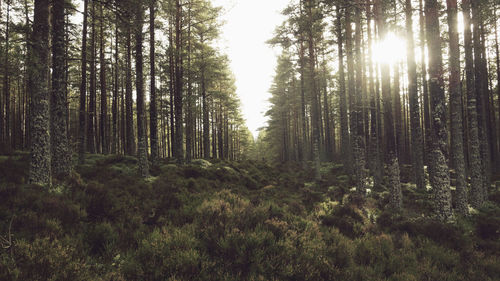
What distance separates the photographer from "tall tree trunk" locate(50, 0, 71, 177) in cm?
787

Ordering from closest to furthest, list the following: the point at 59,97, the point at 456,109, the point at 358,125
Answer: the point at 59,97
the point at 456,109
the point at 358,125

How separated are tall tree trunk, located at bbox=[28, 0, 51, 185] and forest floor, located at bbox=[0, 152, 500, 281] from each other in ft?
1.89

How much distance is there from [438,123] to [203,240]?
27.6 ft

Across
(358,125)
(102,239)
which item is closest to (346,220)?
(358,125)

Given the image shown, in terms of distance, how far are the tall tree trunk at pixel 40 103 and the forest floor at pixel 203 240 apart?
576mm

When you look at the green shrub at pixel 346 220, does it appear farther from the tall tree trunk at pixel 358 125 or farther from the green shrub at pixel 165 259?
the green shrub at pixel 165 259

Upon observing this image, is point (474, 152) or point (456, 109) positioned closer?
point (456, 109)

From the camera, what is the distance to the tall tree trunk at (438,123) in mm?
7430

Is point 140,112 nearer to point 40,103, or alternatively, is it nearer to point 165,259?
point 40,103

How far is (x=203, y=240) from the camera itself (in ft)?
15.6

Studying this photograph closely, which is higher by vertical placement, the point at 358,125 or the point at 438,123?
the point at 358,125

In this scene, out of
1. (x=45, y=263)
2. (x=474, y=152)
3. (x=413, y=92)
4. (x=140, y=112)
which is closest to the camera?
(x=45, y=263)

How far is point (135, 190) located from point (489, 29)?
2581 cm

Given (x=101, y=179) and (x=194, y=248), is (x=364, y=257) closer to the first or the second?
(x=194, y=248)
